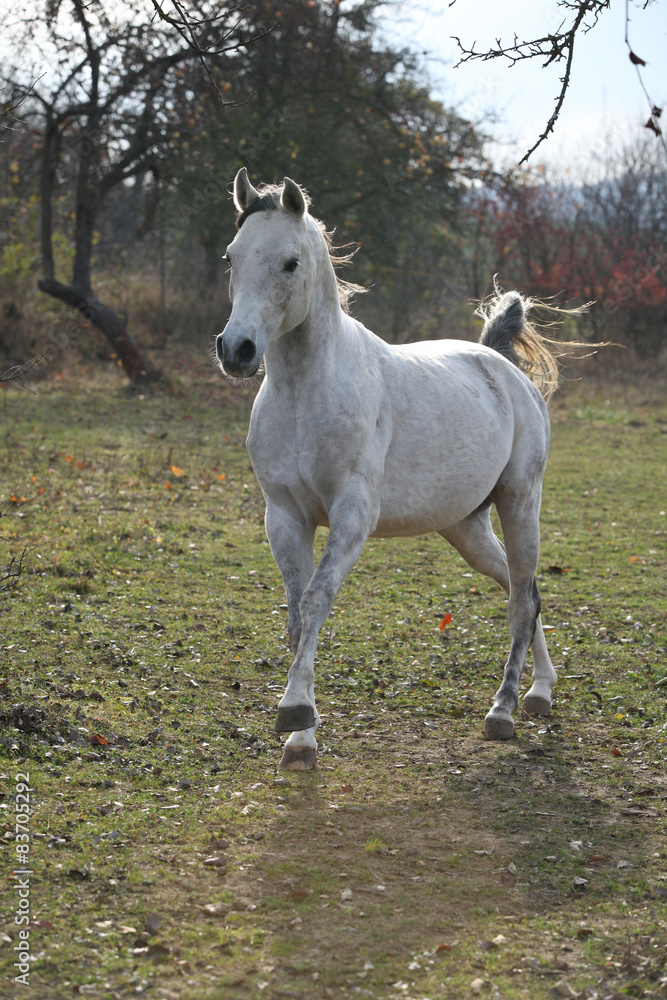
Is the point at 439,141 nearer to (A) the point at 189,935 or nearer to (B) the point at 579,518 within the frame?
(B) the point at 579,518

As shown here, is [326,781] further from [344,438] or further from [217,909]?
[344,438]

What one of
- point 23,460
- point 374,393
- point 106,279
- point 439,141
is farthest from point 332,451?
point 106,279

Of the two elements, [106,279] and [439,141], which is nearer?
[439,141]

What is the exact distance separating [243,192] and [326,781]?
2.65 metres

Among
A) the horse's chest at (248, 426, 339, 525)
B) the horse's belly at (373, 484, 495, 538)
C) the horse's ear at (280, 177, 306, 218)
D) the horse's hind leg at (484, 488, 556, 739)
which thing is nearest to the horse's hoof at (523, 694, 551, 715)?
the horse's hind leg at (484, 488, 556, 739)

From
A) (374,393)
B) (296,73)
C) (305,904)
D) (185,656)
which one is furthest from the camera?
(296,73)

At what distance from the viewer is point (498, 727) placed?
4.91 meters

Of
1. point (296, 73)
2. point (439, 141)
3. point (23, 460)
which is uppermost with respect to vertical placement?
point (296, 73)

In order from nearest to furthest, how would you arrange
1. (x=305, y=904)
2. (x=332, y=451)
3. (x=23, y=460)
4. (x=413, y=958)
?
(x=413, y=958)
(x=305, y=904)
(x=332, y=451)
(x=23, y=460)

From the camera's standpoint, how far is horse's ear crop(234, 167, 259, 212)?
4238 millimetres

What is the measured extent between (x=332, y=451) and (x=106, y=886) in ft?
6.48

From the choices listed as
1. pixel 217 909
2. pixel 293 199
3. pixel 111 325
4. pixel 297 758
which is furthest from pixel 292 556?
pixel 111 325

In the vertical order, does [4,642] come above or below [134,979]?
above

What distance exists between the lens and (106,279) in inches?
840
